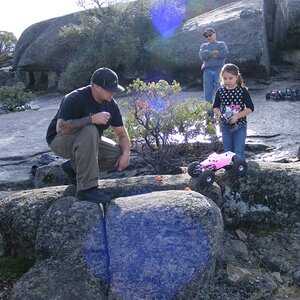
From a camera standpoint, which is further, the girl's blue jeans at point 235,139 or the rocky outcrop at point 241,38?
the rocky outcrop at point 241,38

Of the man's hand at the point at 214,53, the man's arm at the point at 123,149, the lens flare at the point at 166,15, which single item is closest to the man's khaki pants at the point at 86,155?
the man's arm at the point at 123,149

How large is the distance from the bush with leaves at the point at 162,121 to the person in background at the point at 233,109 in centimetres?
69

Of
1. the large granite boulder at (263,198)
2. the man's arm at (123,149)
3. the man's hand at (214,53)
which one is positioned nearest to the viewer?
the large granite boulder at (263,198)

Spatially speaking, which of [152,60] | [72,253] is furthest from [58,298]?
[152,60]

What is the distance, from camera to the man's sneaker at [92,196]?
455 cm

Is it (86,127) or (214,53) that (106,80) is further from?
(214,53)

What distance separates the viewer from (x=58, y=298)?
3.83m

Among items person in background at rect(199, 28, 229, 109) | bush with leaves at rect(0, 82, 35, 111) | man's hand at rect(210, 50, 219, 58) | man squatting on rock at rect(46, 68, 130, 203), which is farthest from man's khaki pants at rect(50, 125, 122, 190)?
bush with leaves at rect(0, 82, 35, 111)

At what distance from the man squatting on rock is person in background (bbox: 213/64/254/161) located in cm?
166

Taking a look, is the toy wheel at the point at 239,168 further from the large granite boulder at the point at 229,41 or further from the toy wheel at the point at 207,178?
the large granite boulder at the point at 229,41

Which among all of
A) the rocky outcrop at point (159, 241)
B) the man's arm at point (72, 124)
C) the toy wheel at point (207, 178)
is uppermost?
the man's arm at point (72, 124)

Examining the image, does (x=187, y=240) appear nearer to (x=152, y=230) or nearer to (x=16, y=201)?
(x=152, y=230)

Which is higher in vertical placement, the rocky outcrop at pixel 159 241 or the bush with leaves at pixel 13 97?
the rocky outcrop at pixel 159 241

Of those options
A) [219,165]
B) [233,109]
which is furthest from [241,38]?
[219,165]
